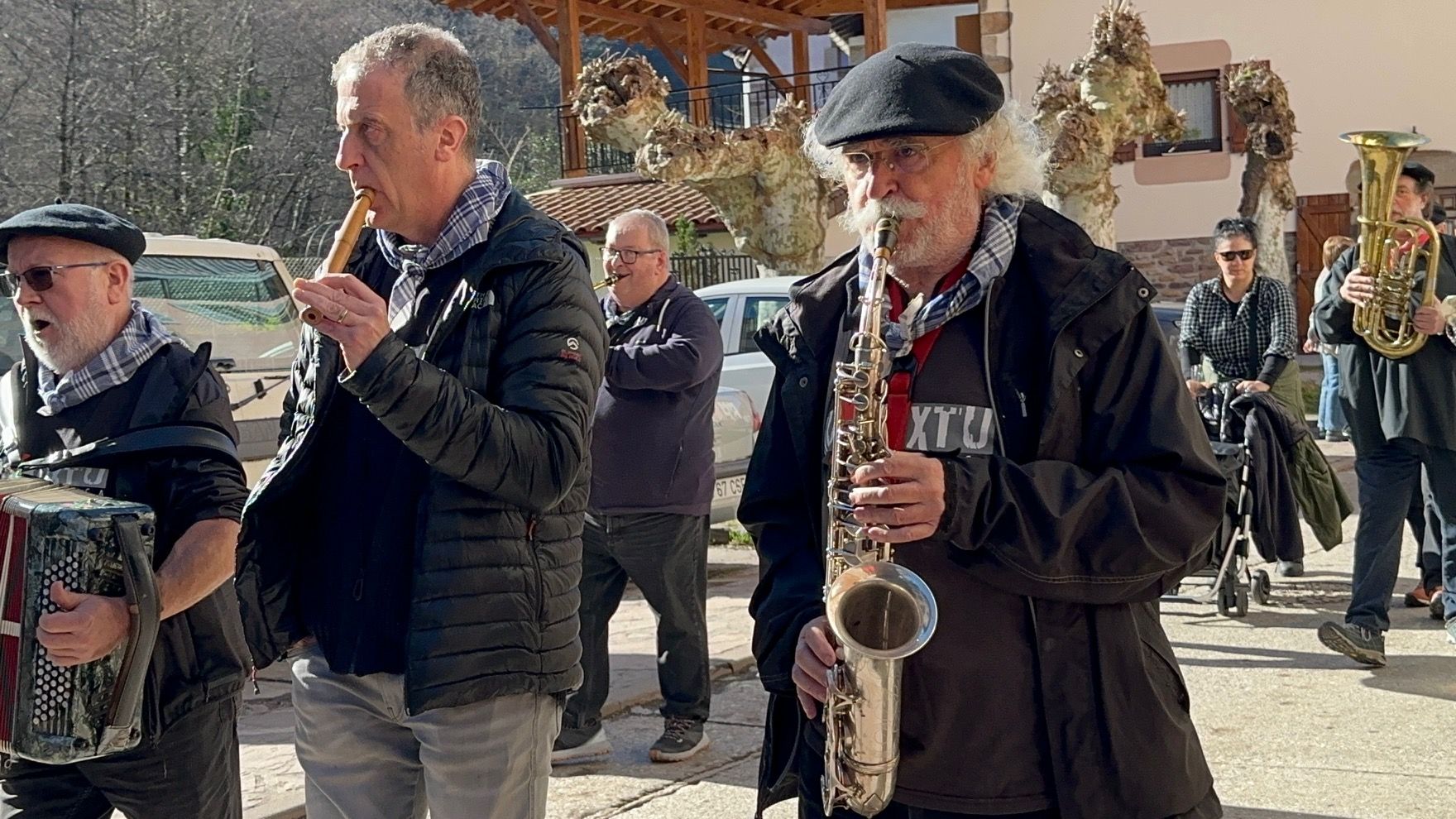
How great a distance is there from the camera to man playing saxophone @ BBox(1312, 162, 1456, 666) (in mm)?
6543

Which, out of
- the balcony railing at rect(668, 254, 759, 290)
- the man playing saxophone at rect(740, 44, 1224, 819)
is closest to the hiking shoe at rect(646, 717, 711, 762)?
the man playing saxophone at rect(740, 44, 1224, 819)

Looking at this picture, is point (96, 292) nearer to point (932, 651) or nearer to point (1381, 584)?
point (932, 651)

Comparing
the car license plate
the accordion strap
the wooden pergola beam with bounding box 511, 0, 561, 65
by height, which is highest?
the wooden pergola beam with bounding box 511, 0, 561, 65

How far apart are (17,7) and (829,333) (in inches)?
793

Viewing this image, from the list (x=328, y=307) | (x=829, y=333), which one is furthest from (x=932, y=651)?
(x=328, y=307)

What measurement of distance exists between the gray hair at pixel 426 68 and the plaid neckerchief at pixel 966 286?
765 mm

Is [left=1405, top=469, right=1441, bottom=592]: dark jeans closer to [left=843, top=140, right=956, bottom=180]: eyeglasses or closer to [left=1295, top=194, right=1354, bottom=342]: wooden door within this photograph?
[left=843, top=140, right=956, bottom=180]: eyeglasses

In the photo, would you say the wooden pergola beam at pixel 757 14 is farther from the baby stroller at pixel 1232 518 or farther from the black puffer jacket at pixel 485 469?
the black puffer jacket at pixel 485 469

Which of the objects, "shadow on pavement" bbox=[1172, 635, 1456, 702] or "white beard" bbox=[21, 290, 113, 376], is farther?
"shadow on pavement" bbox=[1172, 635, 1456, 702]

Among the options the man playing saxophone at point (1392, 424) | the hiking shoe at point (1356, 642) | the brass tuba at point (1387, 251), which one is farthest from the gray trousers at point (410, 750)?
the brass tuba at point (1387, 251)

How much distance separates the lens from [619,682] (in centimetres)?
688

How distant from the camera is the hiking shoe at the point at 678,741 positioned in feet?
18.7

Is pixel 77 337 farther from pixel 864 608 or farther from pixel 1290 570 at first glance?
pixel 1290 570

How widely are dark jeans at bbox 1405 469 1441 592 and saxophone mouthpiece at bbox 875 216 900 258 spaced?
16.6ft
